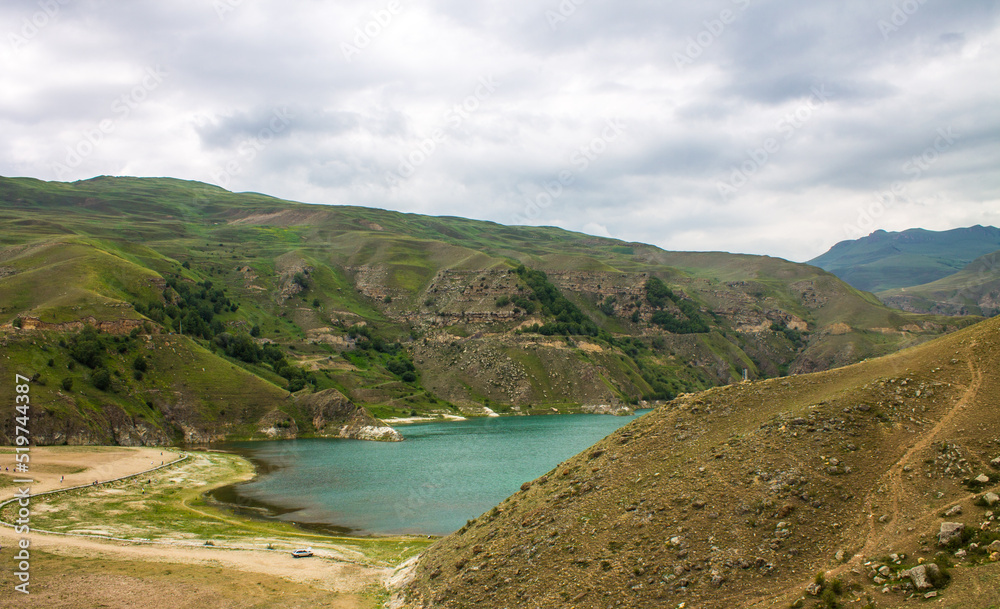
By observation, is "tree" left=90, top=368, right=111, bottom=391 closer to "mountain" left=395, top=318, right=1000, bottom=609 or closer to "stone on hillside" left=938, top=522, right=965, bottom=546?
"mountain" left=395, top=318, right=1000, bottom=609

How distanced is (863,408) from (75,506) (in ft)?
213

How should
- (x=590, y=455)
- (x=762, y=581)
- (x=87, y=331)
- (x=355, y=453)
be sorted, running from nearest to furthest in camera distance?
1. (x=762, y=581)
2. (x=590, y=455)
3. (x=355, y=453)
4. (x=87, y=331)

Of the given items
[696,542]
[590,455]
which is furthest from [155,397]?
[696,542]

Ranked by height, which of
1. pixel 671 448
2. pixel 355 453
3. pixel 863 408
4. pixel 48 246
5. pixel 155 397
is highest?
pixel 48 246

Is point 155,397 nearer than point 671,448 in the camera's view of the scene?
No

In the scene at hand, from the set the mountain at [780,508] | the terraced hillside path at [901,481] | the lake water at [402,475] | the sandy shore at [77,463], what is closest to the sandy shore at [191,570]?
the mountain at [780,508]

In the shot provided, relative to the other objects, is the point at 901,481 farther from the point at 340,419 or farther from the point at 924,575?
the point at 340,419

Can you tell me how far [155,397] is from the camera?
11962 centimetres

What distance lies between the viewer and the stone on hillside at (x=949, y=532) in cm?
1691

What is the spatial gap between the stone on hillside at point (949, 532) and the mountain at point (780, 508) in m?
0.05

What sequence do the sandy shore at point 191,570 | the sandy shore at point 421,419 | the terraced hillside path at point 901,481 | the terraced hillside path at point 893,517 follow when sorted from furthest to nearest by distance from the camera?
the sandy shore at point 421,419, the sandy shore at point 191,570, the terraced hillside path at point 901,481, the terraced hillside path at point 893,517

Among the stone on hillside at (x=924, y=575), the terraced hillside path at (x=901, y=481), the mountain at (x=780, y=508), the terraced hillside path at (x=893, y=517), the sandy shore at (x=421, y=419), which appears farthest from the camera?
the sandy shore at (x=421, y=419)

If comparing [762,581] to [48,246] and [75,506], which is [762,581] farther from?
[48,246]

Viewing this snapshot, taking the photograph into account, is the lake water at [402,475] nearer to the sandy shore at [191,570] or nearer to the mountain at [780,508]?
the sandy shore at [191,570]
